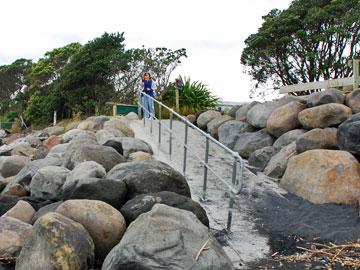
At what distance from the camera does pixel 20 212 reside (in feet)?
19.4

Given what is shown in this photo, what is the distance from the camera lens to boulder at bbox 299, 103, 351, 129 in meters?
8.54

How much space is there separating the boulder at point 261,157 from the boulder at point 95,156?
2.80m

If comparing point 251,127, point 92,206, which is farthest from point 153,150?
point 92,206

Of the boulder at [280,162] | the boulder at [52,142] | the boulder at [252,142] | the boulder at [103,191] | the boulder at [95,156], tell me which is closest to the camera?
the boulder at [103,191]

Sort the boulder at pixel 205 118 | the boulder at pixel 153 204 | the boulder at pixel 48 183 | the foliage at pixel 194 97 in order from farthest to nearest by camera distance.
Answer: the foliage at pixel 194 97, the boulder at pixel 205 118, the boulder at pixel 48 183, the boulder at pixel 153 204

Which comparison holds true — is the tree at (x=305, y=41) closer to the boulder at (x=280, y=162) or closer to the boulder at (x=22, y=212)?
the boulder at (x=280, y=162)

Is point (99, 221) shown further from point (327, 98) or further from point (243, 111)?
point (243, 111)

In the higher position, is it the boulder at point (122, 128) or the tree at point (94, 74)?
the tree at point (94, 74)

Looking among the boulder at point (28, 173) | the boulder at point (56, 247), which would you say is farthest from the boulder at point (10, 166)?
the boulder at point (56, 247)

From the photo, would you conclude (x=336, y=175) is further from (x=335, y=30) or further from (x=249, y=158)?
(x=335, y=30)

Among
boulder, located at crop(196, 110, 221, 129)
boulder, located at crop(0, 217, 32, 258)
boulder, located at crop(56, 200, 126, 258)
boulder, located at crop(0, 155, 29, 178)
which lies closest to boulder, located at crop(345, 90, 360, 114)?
boulder, located at crop(196, 110, 221, 129)

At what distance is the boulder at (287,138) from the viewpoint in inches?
354

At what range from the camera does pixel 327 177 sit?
6.74 m

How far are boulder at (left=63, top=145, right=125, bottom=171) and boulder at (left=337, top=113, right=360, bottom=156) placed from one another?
3326mm
